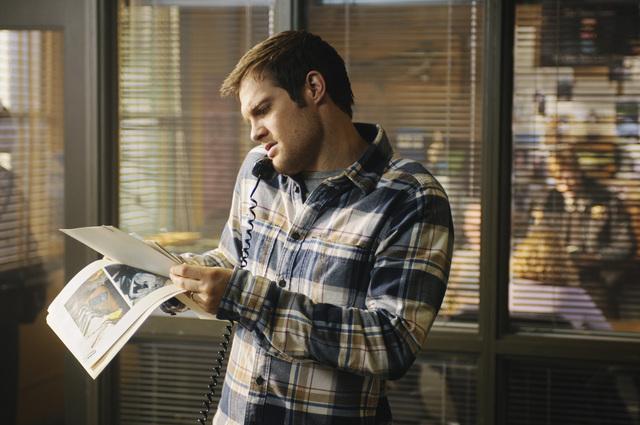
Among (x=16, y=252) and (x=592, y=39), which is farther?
(x=16, y=252)

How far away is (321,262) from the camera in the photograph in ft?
5.08

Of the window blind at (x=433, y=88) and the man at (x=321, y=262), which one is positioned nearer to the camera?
the man at (x=321, y=262)

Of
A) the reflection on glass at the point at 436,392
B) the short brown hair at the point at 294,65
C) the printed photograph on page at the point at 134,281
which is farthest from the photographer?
the reflection on glass at the point at 436,392


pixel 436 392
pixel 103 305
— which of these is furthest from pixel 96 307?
pixel 436 392

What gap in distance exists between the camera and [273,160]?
162cm

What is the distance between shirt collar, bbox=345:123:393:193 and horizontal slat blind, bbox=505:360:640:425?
131 cm

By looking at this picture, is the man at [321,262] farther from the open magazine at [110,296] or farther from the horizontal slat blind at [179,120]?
the horizontal slat blind at [179,120]

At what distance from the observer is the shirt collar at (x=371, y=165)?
→ 1.57 metres

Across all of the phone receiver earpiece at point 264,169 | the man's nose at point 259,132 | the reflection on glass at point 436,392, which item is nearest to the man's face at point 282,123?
the man's nose at point 259,132

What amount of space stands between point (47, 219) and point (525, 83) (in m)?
1.77

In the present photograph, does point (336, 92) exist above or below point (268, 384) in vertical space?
above

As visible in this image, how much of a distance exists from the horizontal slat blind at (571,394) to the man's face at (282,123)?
4.59 ft

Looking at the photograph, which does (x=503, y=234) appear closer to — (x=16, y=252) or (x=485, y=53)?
(x=485, y=53)

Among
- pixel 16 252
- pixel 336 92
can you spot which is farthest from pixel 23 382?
pixel 336 92
